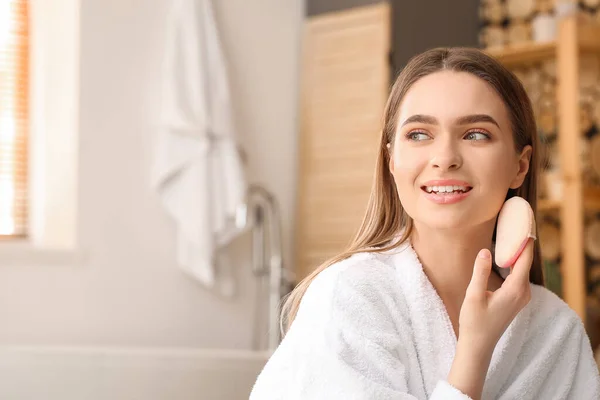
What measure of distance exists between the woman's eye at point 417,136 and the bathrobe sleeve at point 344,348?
0.20 metres

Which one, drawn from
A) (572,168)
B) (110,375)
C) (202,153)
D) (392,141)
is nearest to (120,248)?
(202,153)

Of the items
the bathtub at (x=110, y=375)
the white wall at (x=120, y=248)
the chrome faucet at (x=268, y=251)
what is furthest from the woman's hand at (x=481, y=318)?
the white wall at (x=120, y=248)

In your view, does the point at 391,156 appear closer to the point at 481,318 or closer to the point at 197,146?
the point at 481,318

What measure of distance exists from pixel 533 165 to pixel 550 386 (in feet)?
1.13

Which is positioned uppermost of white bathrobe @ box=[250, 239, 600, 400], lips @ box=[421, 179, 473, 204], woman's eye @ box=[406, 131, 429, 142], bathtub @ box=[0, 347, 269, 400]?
woman's eye @ box=[406, 131, 429, 142]

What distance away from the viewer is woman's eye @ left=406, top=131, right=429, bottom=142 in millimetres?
1409

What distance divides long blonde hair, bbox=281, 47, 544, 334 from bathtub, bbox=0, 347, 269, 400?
161cm

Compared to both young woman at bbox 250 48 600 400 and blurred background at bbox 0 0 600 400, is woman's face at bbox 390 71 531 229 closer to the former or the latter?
young woman at bbox 250 48 600 400

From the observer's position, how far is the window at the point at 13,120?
396cm

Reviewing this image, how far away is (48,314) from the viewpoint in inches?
146

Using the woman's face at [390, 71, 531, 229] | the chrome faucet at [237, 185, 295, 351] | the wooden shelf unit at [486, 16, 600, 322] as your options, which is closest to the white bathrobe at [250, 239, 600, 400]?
the woman's face at [390, 71, 531, 229]

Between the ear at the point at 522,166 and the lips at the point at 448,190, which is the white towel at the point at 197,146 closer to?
the ear at the point at 522,166

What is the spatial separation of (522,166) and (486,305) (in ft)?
0.96

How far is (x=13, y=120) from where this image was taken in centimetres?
399
